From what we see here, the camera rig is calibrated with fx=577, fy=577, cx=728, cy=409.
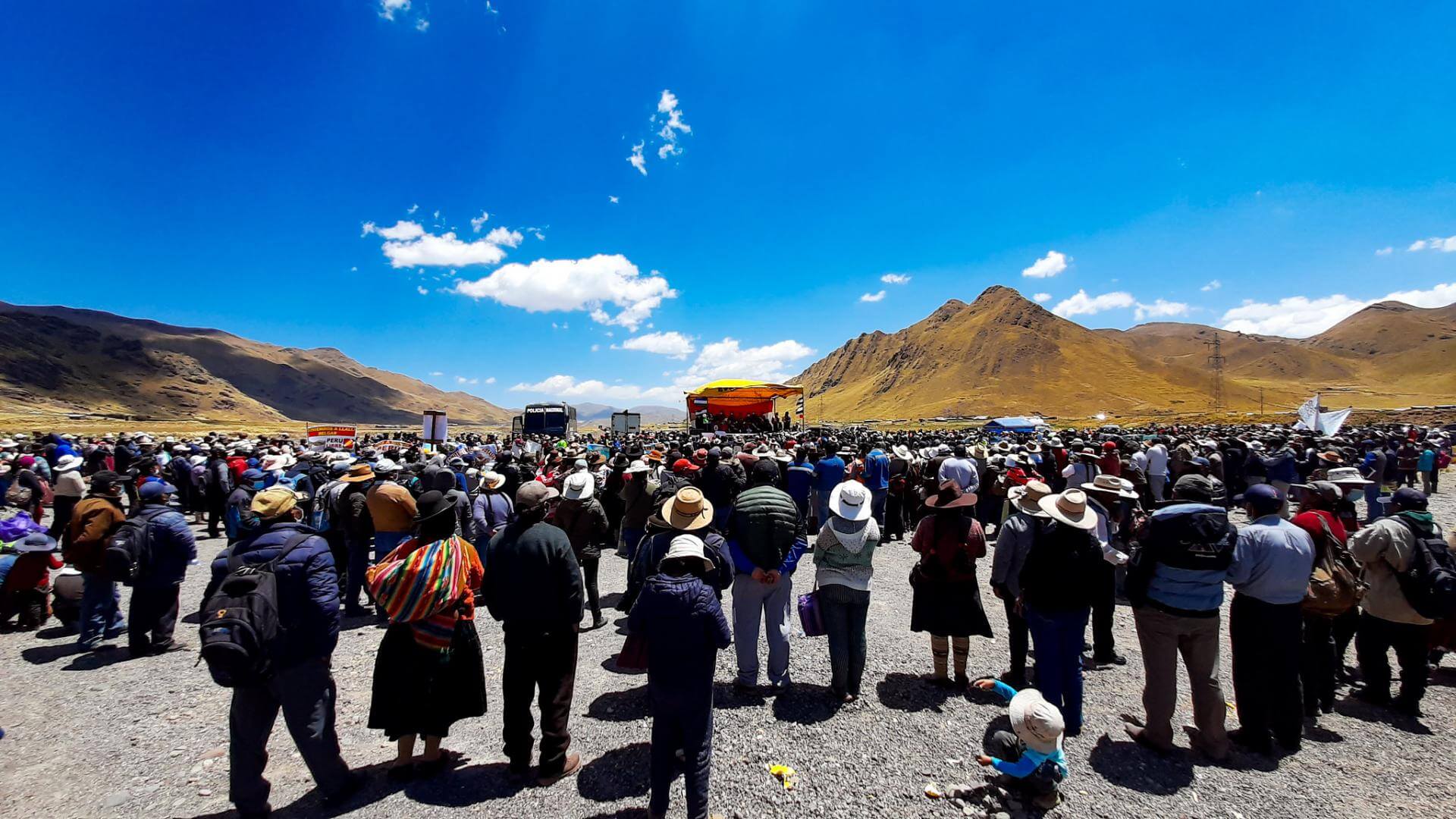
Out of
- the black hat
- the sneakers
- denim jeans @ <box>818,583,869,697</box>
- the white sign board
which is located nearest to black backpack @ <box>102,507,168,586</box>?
the black hat

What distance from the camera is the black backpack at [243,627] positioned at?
3.00 m

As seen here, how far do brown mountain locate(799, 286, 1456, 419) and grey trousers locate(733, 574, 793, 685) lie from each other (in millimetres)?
103433

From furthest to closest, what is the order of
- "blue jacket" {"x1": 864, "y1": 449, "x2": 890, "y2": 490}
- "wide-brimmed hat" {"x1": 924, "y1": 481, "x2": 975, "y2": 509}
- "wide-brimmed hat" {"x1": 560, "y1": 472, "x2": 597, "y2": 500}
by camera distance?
"blue jacket" {"x1": 864, "y1": 449, "x2": 890, "y2": 490}
"wide-brimmed hat" {"x1": 560, "y1": 472, "x2": 597, "y2": 500}
"wide-brimmed hat" {"x1": 924, "y1": 481, "x2": 975, "y2": 509}

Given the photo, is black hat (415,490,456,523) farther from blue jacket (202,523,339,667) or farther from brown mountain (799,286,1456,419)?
brown mountain (799,286,1456,419)

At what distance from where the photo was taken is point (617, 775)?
4.04 meters

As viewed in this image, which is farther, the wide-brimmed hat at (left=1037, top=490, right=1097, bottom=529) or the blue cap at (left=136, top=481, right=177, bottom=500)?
the blue cap at (left=136, top=481, right=177, bottom=500)

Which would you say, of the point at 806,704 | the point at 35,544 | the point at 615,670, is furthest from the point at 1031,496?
the point at 35,544

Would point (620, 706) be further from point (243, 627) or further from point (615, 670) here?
point (243, 627)

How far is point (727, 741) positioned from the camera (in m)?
4.43

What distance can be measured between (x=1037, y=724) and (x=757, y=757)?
1.92 metres

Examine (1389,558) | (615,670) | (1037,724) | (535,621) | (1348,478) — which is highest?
(1348,478)

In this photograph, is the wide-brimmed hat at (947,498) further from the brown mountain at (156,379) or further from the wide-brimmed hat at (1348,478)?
the brown mountain at (156,379)

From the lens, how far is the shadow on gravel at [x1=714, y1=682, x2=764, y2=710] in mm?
5020

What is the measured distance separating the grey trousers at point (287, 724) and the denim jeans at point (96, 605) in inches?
180
